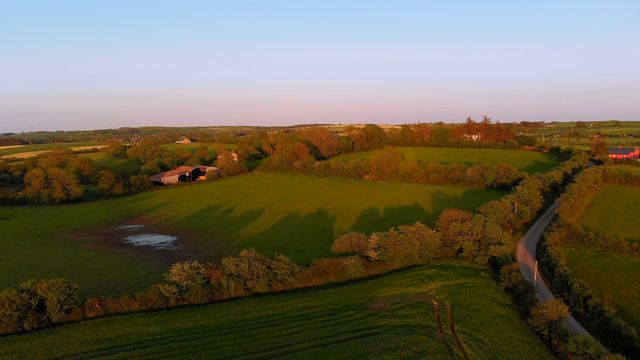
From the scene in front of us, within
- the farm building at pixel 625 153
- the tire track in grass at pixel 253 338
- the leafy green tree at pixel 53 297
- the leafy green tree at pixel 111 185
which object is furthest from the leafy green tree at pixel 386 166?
the leafy green tree at pixel 53 297

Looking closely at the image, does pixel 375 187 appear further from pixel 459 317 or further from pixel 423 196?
pixel 459 317

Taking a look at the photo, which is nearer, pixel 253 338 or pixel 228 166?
pixel 253 338

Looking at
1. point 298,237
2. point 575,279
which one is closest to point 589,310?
point 575,279

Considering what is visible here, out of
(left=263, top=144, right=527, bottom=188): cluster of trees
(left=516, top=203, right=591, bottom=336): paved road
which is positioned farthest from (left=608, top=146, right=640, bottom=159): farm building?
(left=516, top=203, right=591, bottom=336): paved road

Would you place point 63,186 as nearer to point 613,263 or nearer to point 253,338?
point 253,338

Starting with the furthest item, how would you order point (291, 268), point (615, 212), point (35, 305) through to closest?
point (615, 212)
point (291, 268)
point (35, 305)

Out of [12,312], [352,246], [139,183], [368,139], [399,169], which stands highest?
[368,139]

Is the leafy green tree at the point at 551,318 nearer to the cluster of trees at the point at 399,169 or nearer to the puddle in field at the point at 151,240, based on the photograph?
the puddle in field at the point at 151,240

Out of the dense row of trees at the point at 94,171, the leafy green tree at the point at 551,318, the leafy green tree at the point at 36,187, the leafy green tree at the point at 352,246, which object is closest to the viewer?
the leafy green tree at the point at 551,318

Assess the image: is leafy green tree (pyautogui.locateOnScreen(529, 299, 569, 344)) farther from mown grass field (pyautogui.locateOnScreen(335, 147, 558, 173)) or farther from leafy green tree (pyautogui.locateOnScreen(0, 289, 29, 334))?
mown grass field (pyautogui.locateOnScreen(335, 147, 558, 173))
